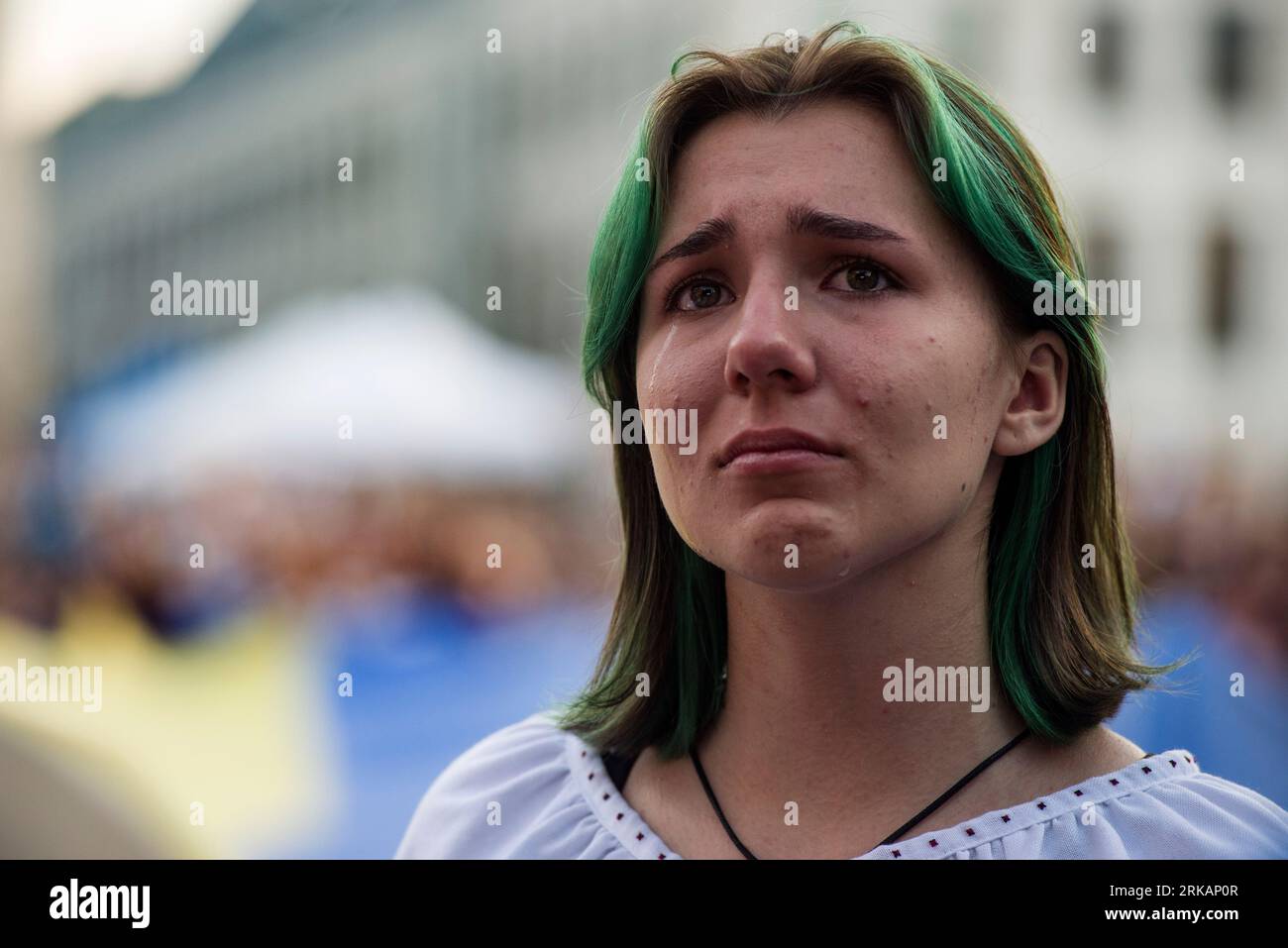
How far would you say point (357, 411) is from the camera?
892 cm

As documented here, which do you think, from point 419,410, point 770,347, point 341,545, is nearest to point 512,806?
point 770,347

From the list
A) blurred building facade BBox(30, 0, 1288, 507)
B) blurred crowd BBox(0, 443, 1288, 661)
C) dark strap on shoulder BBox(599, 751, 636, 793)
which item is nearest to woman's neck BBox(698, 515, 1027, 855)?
dark strap on shoulder BBox(599, 751, 636, 793)

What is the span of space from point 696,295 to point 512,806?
978 millimetres

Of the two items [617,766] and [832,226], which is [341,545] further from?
[832,226]

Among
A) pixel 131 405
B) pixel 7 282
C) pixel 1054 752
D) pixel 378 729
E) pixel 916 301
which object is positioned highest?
pixel 7 282

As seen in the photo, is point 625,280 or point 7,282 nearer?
point 625,280

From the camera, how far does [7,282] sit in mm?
16609

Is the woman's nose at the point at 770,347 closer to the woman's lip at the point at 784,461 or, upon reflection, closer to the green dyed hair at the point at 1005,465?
the woman's lip at the point at 784,461

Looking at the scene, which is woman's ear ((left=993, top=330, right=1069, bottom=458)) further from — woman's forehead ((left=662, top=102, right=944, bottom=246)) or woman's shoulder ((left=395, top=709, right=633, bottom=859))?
woman's shoulder ((left=395, top=709, right=633, bottom=859))

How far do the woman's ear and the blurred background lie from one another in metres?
0.34

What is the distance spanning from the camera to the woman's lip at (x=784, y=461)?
1.74m

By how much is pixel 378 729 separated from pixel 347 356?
4.31m
